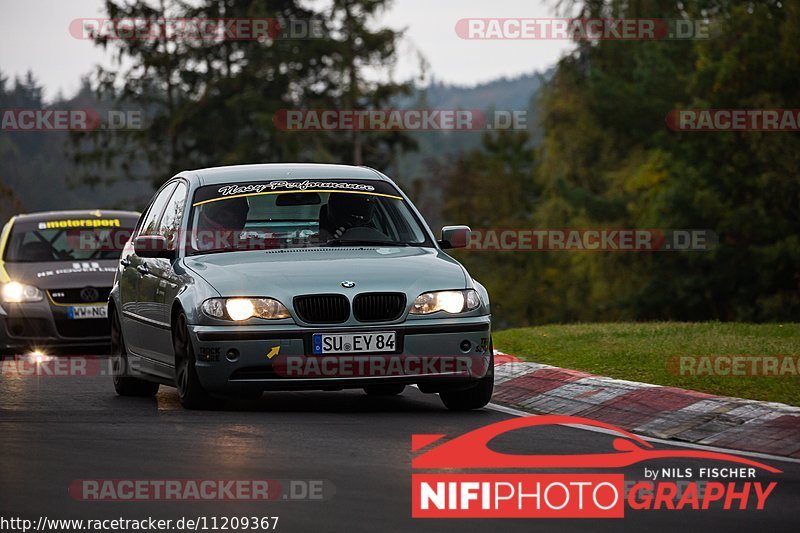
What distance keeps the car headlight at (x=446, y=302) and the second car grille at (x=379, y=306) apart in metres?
0.10

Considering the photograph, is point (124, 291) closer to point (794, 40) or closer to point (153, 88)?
point (794, 40)

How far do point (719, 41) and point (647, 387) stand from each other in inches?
1712

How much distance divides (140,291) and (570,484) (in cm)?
543

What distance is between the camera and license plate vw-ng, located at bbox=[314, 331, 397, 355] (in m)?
10.5

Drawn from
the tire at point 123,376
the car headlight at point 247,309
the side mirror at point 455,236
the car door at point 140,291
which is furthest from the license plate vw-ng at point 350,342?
the tire at point 123,376

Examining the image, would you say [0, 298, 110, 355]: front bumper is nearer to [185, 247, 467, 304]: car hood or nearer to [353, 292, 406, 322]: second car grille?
[185, 247, 467, 304]: car hood

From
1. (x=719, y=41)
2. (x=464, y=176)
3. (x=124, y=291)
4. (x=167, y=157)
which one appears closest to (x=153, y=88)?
(x=167, y=157)

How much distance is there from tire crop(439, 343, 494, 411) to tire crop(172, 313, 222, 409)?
1576mm

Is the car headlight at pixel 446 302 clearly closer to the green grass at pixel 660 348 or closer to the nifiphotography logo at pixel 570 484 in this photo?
the nifiphotography logo at pixel 570 484

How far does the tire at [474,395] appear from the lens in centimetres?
1107

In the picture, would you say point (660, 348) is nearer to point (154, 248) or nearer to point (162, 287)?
point (162, 287)

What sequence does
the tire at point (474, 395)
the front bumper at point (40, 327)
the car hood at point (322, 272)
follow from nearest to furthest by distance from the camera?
the car hood at point (322, 272)
the tire at point (474, 395)
the front bumper at point (40, 327)

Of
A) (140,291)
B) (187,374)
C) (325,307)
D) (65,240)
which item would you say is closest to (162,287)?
(140,291)

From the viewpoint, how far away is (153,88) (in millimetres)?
67188
